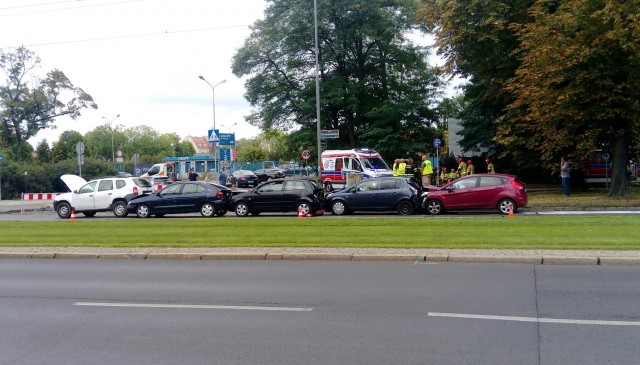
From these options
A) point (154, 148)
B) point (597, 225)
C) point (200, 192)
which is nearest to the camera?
point (597, 225)

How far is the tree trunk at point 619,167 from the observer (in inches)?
970

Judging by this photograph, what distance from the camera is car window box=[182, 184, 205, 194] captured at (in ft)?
78.4

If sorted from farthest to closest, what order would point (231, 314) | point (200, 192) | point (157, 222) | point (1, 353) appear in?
point (200, 192) < point (157, 222) < point (231, 314) < point (1, 353)

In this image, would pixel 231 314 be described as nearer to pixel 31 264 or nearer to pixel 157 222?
pixel 31 264

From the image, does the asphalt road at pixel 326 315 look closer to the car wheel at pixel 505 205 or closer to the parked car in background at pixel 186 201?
the car wheel at pixel 505 205

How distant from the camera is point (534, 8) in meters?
25.3

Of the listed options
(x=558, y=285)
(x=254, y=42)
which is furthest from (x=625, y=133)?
(x=254, y=42)

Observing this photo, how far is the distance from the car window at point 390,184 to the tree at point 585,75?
7.22 metres

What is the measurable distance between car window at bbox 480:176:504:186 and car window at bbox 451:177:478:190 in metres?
0.25

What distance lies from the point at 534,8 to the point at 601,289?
63.9 ft

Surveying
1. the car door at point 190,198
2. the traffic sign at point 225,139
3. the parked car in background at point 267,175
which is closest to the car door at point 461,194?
the car door at point 190,198

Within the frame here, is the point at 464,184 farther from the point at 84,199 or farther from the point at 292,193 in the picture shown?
the point at 84,199

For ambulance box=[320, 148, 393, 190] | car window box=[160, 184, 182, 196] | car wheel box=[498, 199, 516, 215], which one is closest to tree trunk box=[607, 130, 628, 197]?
car wheel box=[498, 199, 516, 215]

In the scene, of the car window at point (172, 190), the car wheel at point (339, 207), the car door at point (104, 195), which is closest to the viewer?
the car wheel at point (339, 207)
